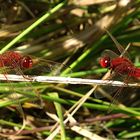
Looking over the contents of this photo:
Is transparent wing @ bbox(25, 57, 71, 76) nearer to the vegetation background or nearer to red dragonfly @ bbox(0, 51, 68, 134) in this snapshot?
red dragonfly @ bbox(0, 51, 68, 134)

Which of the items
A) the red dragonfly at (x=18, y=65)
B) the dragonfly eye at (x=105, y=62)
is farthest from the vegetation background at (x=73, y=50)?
the dragonfly eye at (x=105, y=62)

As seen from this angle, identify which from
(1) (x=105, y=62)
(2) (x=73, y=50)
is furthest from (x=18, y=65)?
(2) (x=73, y=50)

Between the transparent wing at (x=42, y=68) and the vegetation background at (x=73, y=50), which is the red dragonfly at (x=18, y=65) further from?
the vegetation background at (x=73, y=50)

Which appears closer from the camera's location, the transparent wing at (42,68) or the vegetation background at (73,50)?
the transparent wing at (42,68)

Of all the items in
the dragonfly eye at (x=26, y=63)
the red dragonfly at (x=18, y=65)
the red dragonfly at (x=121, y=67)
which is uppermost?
the red dragonfly at (x=18, y=65)

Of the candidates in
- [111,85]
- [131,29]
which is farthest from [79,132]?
[131,29]

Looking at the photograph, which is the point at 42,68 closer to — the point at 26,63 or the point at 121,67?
the point at 26,63

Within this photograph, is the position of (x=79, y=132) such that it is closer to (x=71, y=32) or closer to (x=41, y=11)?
(x=71, y=32)

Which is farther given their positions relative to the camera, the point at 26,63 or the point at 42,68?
the point at 42,68
